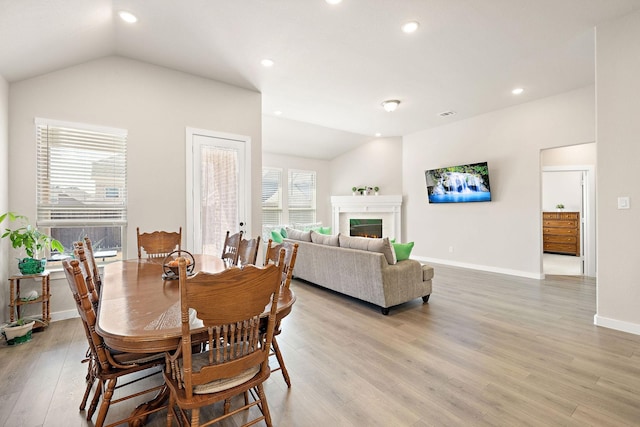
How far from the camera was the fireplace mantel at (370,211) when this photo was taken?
7.43 meters

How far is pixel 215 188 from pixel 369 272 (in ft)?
8.07

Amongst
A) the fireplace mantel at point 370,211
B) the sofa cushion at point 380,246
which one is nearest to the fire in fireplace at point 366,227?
the fireplace mantel at point 370,211

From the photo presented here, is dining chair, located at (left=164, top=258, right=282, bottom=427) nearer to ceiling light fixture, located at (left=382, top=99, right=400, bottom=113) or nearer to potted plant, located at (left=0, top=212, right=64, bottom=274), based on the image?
potted plant, located at (left=0, top=212, right=64, bottom=274)

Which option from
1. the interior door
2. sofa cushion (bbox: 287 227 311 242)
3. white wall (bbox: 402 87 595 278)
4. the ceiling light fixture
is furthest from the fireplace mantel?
the interior door

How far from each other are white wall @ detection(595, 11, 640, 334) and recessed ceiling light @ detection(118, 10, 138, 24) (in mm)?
4633

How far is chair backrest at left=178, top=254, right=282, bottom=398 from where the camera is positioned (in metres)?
1.21

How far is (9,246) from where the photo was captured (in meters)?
3.07

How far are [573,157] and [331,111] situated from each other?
4702 mm

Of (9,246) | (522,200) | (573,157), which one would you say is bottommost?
(9,246)

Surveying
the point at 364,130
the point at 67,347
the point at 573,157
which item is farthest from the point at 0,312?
the point at 573,157

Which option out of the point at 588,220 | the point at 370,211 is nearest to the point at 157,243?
the point at 370,211

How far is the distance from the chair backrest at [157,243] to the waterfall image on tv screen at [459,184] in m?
5.23

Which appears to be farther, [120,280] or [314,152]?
[314,152]

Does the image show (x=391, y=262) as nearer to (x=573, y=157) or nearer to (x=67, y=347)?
(x=67, y=347)
